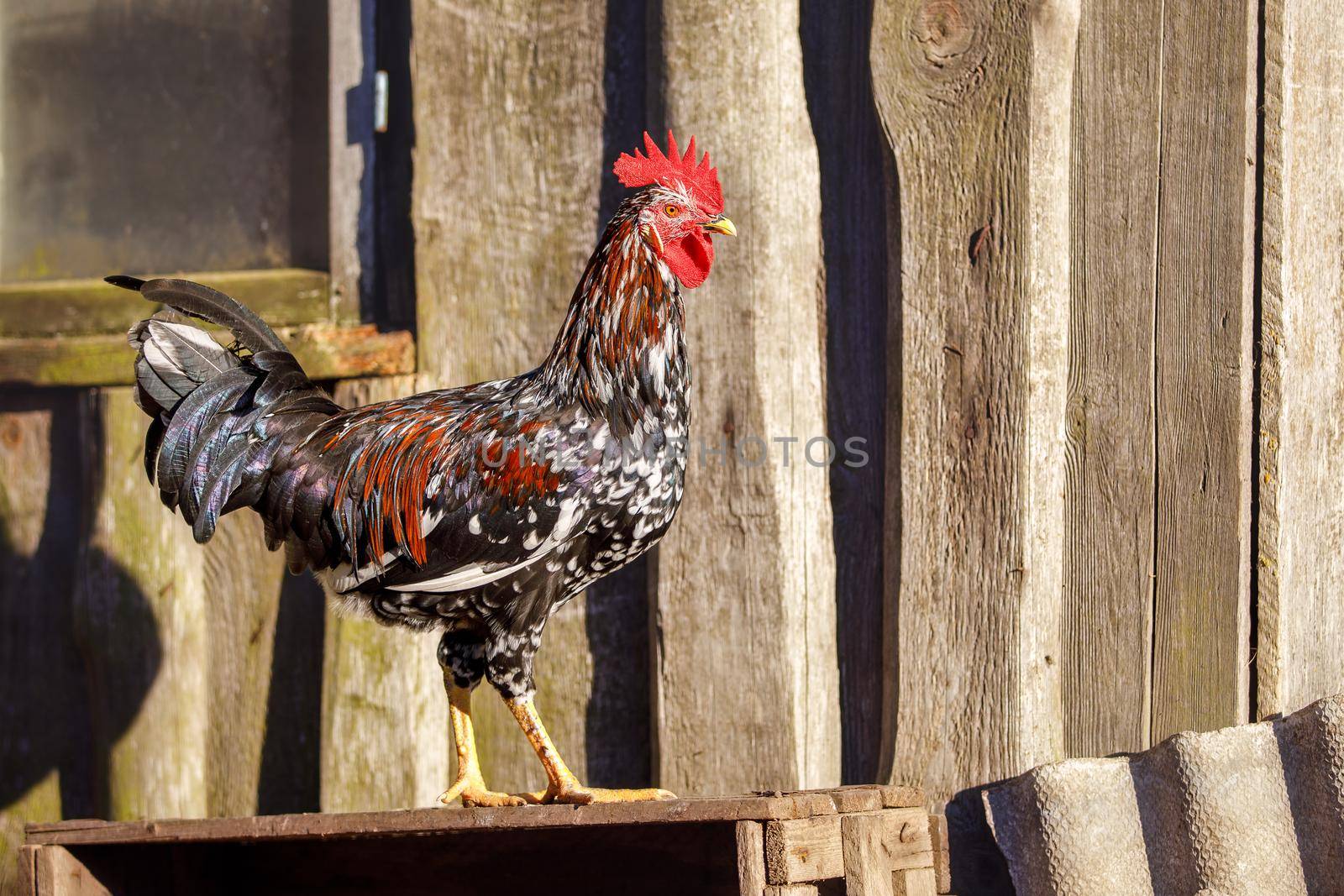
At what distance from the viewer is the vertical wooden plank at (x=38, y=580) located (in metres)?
3.46

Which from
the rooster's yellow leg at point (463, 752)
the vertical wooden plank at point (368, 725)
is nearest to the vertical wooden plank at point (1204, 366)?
the rooster's yellow leg at point (463, 752)

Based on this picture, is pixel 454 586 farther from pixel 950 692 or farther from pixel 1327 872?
pixel 1327 872

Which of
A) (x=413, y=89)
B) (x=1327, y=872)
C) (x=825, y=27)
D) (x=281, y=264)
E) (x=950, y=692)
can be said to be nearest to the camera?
(x=1327, y=872)

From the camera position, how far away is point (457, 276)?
3.27 metres

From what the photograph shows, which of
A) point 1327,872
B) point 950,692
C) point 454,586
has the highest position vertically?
point 454,586

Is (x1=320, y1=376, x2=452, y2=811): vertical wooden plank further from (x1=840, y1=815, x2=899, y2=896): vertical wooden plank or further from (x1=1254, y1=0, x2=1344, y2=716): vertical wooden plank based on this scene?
(x1=1254, y1=0, x2=1344, y2=716): vertical wooden plank

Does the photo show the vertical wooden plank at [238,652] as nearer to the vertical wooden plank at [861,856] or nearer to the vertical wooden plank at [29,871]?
the vertical wooden plank at [29,871]

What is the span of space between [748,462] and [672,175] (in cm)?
73

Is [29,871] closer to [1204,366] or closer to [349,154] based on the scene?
[349,154]

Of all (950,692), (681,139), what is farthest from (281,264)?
(950,692)

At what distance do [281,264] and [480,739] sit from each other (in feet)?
4.65

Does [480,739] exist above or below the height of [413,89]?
below

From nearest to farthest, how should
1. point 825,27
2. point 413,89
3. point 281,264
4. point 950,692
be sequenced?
point 950,692
point 825,27
point 413,89
point 281,264

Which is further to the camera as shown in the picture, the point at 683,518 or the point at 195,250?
the point at 195,250
